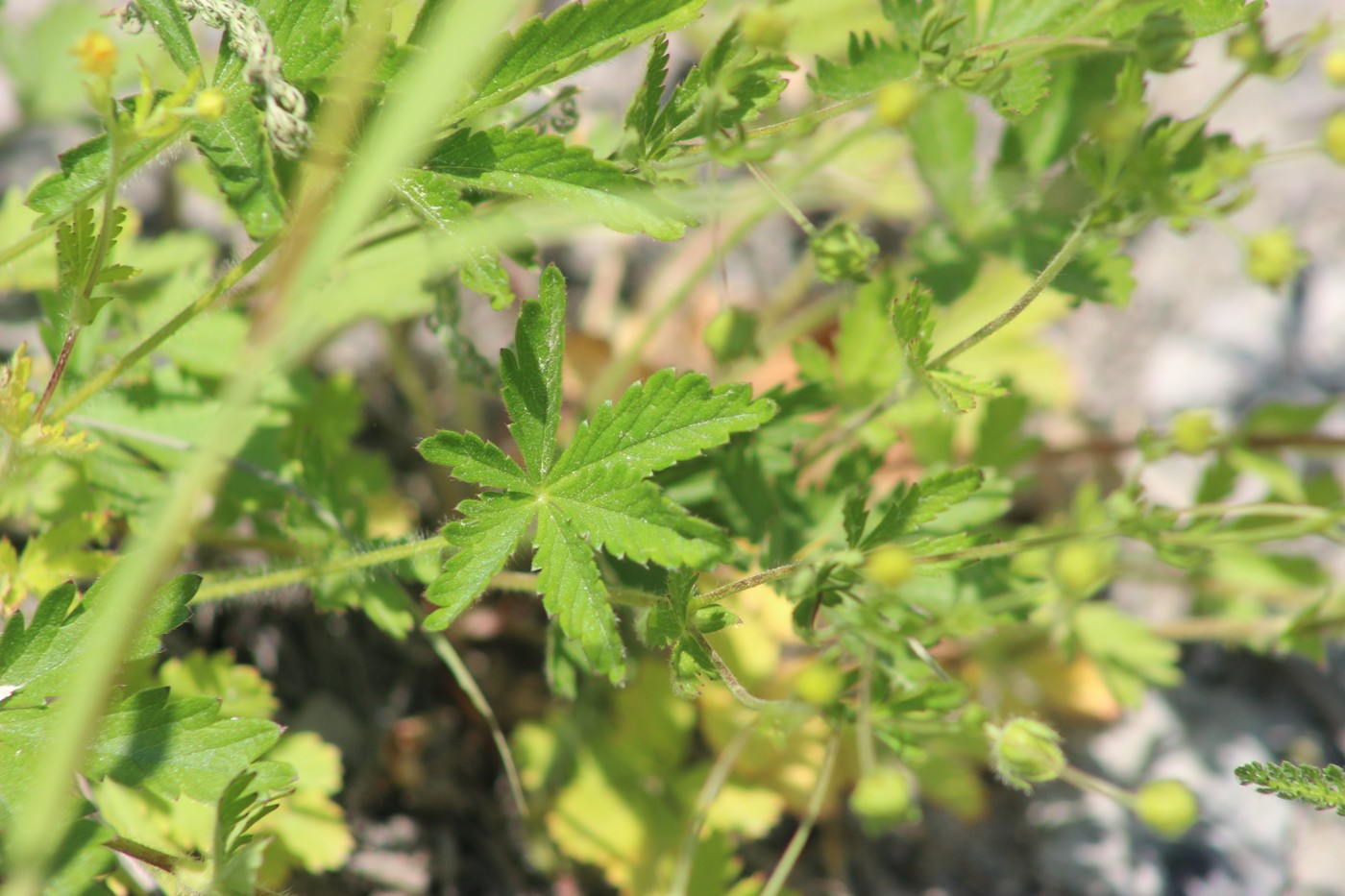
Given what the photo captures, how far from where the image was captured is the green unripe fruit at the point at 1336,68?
1.46 meters

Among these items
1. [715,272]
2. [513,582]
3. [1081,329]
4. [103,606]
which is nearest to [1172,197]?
[513,582]

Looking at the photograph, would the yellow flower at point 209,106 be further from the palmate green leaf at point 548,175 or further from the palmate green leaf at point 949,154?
the palmate green leaf at point 949,154

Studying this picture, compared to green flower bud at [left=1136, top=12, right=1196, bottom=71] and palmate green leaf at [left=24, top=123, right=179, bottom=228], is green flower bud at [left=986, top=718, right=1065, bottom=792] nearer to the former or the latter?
green flower bud at [left=1136, top=12, right=1196, bottom=71]

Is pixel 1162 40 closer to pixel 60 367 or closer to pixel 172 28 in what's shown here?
pixel 172 28

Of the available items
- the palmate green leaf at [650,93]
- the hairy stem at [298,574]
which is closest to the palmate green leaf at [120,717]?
the hairy stem at [298,574]

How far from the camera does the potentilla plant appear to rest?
151 centimetres

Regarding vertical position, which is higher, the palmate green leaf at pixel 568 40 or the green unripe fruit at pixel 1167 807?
the palmate green leaf at pixel 568 40

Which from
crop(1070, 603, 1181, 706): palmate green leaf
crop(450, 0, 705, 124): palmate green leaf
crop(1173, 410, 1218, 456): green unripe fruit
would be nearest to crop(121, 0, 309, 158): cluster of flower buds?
crop(450, 0, 705, 124): palmate green leaf

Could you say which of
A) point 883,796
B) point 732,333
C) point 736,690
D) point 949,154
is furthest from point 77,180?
point 949,154

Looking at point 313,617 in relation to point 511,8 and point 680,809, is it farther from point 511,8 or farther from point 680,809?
point 511,8

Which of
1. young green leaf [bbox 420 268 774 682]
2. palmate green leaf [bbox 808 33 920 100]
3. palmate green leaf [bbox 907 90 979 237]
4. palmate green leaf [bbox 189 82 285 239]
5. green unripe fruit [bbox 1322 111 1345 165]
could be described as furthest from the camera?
palmate green leaf [bbox 907 90 979 237]

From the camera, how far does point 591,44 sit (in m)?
1.58

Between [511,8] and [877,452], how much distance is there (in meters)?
1.21

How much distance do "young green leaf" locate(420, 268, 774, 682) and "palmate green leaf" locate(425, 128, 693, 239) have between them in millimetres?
140
